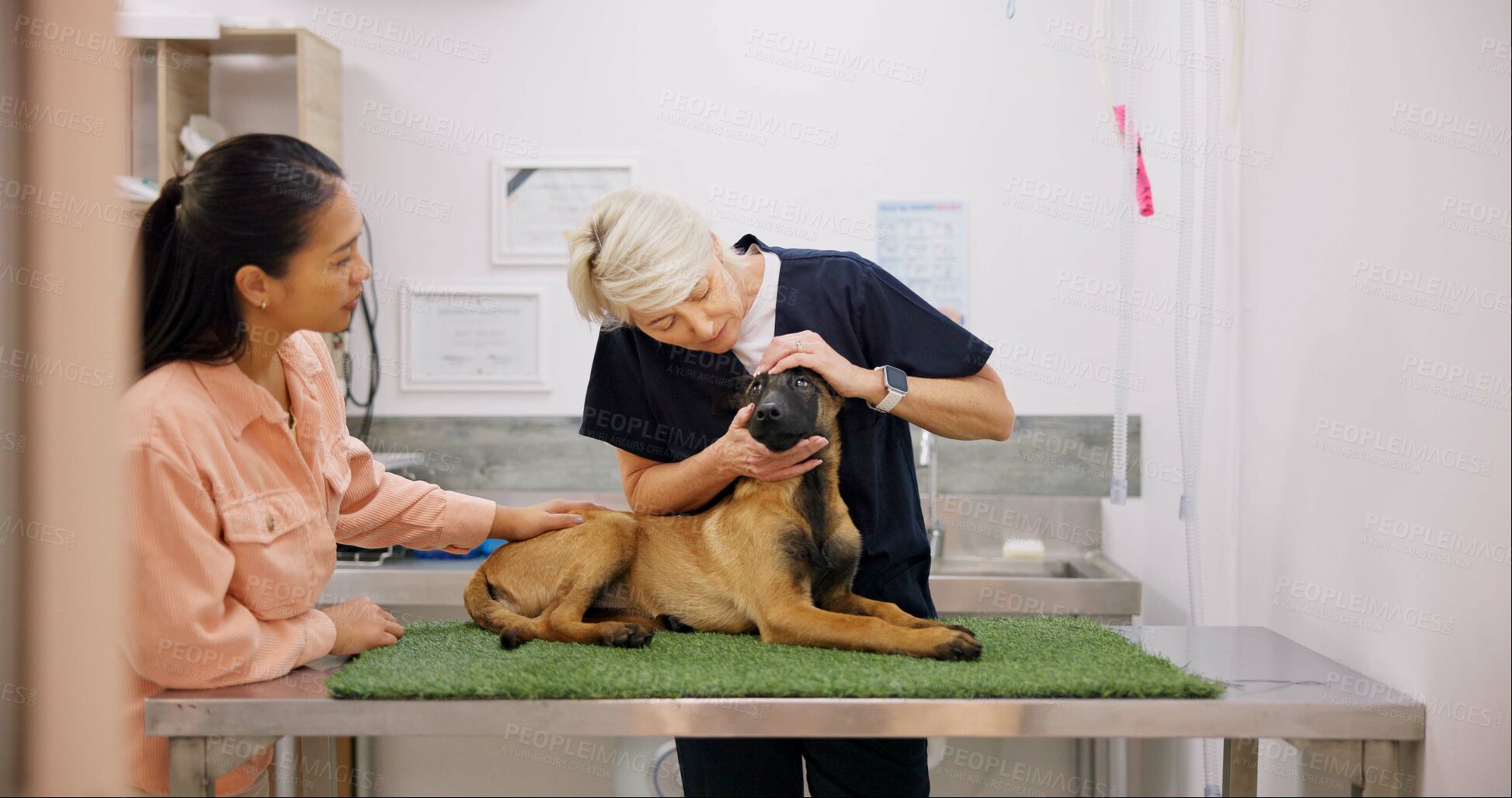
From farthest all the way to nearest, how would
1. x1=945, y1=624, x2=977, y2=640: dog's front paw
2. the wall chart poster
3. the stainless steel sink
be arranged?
the wall chart poster < the stainless steel sink < x1=945, y1=624, x2=977, y2=640: dog's front paw

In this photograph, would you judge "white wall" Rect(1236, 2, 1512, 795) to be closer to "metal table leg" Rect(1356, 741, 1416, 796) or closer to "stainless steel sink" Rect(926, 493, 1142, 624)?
"metal table leg" Rect(1356, 741, 1416, 796)

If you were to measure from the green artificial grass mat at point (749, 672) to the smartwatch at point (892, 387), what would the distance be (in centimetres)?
44

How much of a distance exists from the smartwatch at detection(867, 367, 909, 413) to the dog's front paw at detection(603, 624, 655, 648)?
0.59 metres

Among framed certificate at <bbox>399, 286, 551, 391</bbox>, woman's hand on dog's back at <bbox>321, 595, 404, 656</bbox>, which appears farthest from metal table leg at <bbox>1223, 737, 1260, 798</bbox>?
framed certificate at <bbox>399, 286, 551, 391</bbox>

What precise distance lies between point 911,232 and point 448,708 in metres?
2.87

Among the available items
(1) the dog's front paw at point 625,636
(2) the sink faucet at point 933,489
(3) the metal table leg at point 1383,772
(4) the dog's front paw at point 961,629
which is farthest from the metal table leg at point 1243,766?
(2) the sink faucet at point 933,489

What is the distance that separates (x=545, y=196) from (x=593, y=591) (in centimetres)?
241

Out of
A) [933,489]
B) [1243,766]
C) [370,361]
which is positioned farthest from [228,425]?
[933,489]

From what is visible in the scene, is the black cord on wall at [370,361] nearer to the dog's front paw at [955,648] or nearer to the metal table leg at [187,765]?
the metal table leg at [187,765]

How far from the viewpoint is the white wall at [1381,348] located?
1443 millimetres

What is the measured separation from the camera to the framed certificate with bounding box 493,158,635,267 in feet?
12.8

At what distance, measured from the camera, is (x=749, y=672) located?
1548 mm

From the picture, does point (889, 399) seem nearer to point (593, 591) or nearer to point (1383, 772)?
point (593, 591)

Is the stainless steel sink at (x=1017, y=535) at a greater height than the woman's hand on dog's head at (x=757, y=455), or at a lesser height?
lesser
